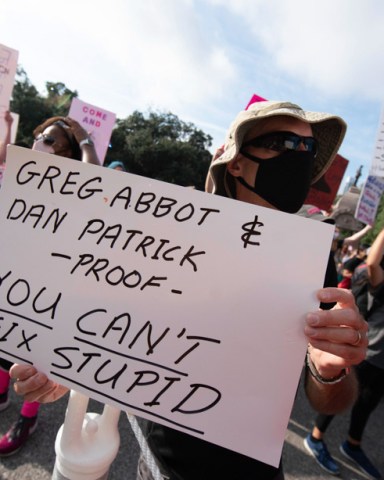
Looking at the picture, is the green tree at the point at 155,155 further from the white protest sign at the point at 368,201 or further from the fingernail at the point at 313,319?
the fingernail at the point at 313,319

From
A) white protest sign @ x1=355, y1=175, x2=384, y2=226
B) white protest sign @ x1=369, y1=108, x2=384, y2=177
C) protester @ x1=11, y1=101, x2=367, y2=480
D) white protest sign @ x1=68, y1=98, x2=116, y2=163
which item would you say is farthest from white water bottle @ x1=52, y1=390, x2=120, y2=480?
white protest sign @ x1=355, y1=175, x2=384, y2=226

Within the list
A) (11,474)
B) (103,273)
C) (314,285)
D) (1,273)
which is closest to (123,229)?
(103,273)

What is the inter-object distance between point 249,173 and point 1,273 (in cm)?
82

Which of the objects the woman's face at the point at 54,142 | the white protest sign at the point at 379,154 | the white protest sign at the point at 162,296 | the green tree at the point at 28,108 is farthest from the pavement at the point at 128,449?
the green tree at the point at 28,108

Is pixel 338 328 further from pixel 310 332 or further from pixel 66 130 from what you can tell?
pixel 66 130

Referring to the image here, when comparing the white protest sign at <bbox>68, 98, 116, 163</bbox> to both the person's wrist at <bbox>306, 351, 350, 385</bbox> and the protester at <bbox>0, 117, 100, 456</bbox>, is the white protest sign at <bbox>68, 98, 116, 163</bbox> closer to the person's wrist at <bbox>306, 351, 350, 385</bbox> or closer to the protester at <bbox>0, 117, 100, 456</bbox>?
the protester at <bbox>0, 117, 100, 456</bbox>

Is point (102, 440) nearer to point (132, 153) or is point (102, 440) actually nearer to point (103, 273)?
point (103, 273)

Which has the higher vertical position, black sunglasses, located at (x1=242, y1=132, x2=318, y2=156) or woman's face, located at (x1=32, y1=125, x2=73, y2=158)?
black sunglasses, located at (x1=242, y1=132, x2=318, y2=156)

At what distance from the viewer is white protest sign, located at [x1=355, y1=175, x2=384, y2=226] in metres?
4.39

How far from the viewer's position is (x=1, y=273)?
0.87m

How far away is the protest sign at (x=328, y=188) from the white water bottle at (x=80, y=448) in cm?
331

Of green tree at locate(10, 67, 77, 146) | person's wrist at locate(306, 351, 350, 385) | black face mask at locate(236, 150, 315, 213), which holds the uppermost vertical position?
green tree at locate(10, 67, 77, 146)

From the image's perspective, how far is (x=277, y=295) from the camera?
72 cm

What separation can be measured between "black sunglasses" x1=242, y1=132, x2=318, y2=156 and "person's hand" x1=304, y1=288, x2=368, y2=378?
0.61 m
